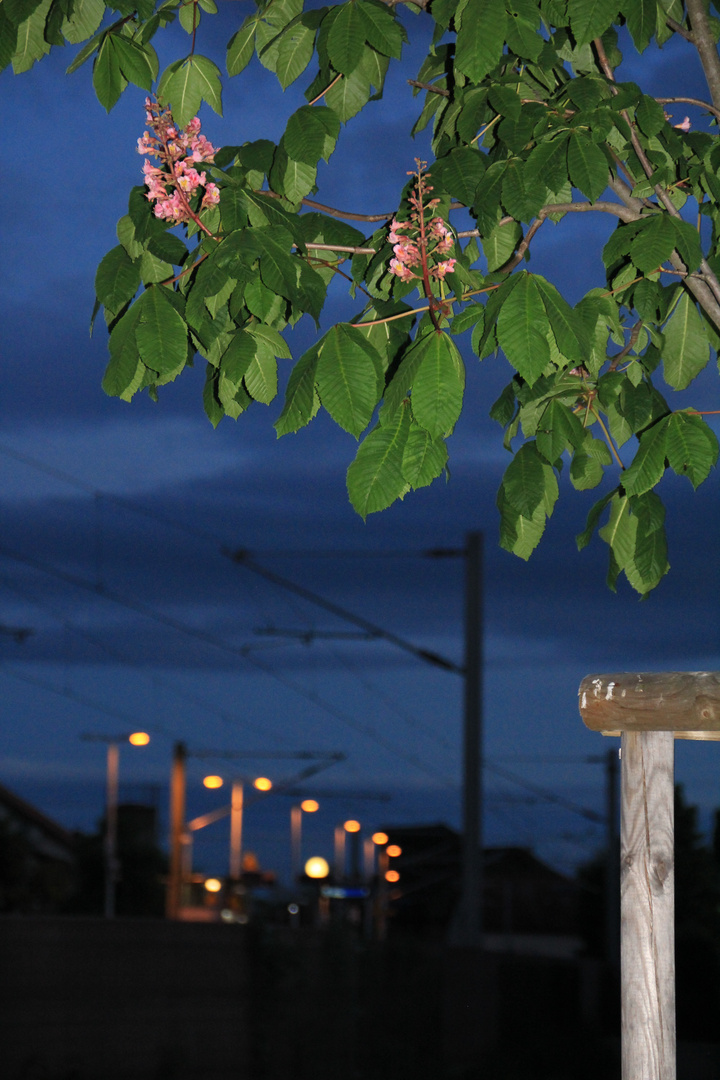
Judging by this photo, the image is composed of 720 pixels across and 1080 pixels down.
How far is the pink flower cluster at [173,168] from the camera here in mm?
3195

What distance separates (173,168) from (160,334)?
1.67ft

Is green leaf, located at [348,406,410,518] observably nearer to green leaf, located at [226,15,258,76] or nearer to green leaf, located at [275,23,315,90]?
green leaf, located at [275,23,315,90]

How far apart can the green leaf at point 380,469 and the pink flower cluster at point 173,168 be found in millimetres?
743

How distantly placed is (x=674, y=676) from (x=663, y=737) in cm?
13

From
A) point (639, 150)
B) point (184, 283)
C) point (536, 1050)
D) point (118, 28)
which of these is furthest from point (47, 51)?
point (536, 1050)

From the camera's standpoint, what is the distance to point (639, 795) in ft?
8.98

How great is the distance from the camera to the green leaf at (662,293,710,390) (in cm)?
402

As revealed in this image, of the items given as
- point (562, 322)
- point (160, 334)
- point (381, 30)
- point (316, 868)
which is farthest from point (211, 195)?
point (316, 868)

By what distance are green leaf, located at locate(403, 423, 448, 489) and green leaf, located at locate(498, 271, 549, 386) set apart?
0.26 meters

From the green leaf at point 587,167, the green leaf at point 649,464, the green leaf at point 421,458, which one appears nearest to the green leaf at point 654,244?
the green leaf at point 587,167

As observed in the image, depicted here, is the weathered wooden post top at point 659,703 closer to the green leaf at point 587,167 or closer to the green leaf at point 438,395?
the green leaf at point 438,395

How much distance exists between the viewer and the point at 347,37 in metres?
3.18

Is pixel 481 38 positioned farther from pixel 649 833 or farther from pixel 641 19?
pixel 649 833

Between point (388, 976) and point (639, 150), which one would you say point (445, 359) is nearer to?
point (639, 150)
